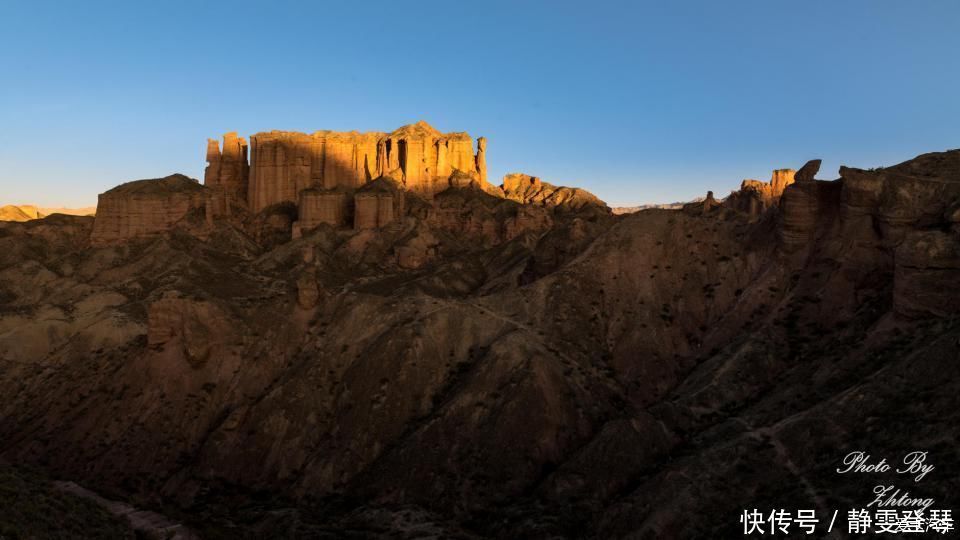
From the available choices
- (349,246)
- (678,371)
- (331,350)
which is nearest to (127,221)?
(349,246)

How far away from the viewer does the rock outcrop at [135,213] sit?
310 feet

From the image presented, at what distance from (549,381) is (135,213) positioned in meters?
67.7

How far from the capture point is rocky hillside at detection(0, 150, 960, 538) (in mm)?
35094

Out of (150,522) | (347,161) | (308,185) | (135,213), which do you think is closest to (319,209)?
(308,185)

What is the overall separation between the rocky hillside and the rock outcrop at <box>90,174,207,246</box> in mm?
22895

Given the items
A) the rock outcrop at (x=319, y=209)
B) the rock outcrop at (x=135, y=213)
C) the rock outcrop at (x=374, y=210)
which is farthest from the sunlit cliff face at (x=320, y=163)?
the rock outcrop at (x=135, y=213)

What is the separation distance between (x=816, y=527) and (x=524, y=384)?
23.1 metres

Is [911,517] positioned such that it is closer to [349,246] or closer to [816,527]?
[816,527]

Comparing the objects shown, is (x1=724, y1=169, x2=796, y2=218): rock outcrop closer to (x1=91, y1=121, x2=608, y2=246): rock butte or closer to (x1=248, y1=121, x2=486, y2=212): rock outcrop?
(x1=91, y1=121, x2=608, y2=246): rock butte

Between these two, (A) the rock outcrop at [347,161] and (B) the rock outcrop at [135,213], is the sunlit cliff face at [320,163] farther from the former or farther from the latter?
(B) the rock outcrop at [135,213]

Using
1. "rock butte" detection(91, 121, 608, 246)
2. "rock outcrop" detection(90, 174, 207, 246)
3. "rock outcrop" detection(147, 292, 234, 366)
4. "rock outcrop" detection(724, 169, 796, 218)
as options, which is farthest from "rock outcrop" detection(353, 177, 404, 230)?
"rock outcrop" detection(724, 169, 796, 218)

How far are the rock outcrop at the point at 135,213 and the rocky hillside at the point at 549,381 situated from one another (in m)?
22.9

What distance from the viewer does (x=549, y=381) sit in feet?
162

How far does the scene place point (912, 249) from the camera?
4075 cm
